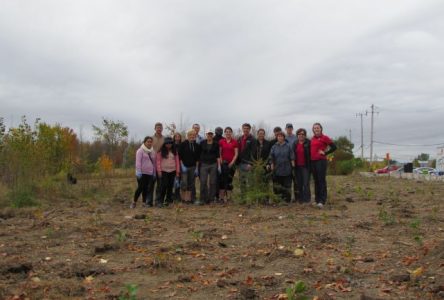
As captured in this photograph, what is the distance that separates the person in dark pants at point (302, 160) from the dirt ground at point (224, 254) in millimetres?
768

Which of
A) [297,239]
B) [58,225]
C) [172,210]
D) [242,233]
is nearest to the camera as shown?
[297,239]

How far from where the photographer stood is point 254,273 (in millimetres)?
4633

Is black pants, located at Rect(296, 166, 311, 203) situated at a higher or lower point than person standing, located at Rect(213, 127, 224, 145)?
lower

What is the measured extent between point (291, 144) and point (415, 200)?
145 inches

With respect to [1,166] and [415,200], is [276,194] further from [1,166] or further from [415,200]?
[1,166]

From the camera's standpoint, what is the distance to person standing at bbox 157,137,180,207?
10.0 metres

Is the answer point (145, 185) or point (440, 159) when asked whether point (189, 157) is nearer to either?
point (145, 185)

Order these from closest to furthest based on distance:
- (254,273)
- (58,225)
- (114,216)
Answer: (254,273), (58,225), (114,216)

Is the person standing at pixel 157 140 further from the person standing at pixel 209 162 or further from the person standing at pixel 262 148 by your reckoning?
the person standing at pixel 262 148

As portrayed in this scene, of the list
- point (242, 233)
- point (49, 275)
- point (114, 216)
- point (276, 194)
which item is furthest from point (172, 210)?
point (49, 275)

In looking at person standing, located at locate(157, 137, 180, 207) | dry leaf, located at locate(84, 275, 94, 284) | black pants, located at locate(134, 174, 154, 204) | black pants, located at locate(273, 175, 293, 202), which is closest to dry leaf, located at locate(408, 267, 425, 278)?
dry leaf, located at locate(84, 275, 94, 284)

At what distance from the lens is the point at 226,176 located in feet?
33.4

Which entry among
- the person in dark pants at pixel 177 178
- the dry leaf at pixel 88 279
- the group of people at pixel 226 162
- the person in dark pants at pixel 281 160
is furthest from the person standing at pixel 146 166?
the dry leaf at pixel 88 279

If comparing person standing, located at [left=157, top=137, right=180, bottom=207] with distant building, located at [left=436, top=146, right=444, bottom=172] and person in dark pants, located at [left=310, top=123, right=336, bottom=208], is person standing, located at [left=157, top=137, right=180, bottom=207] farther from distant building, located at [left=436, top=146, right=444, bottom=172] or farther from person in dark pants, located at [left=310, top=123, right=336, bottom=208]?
distant building, located at [left=436, top=146, right=444, bottom=172]
